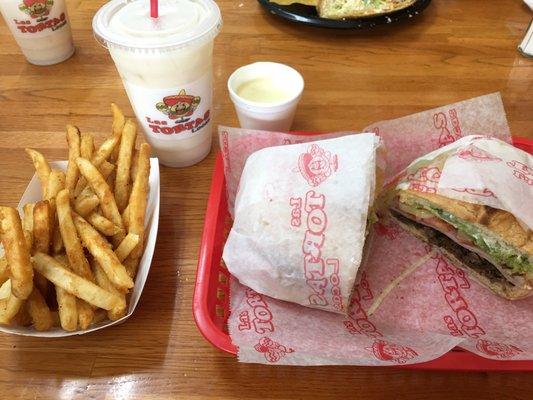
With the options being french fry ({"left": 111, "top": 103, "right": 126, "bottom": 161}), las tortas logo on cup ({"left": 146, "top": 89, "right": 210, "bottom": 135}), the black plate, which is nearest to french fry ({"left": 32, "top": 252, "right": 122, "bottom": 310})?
french fry ({"left": 111, "top": 103, "right": 126, "bottom": 161})

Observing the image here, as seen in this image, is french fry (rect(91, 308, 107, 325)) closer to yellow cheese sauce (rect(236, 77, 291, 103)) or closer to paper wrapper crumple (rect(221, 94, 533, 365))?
paper wrapper crumple (rect(221, 94, 533, 365))

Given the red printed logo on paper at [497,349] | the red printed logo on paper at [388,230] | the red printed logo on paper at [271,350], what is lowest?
the red printed logo on paper at [388,230]

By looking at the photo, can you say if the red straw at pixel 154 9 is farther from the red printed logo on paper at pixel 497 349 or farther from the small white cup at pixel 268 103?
the red printed logo on paper at pixel 497 349

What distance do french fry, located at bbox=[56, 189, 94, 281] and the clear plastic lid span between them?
468 millimetres

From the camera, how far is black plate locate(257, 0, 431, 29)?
1.89 m

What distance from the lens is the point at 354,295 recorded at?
1202 millimetres

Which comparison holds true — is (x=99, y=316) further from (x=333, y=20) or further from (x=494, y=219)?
(x=333, y=20)

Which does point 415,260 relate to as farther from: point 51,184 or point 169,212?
point 51,184

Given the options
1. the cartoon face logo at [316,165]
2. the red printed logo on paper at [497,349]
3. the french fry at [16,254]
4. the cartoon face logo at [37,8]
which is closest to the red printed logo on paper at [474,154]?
the cartoon face logo at [316,165]

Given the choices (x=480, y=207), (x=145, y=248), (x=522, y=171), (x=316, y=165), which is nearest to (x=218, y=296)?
(x=145, y=248)

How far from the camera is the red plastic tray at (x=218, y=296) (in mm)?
965

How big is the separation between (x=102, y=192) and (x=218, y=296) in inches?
15.6

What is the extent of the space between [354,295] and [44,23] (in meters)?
1.60

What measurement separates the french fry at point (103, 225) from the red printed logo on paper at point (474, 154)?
95 centimetres
